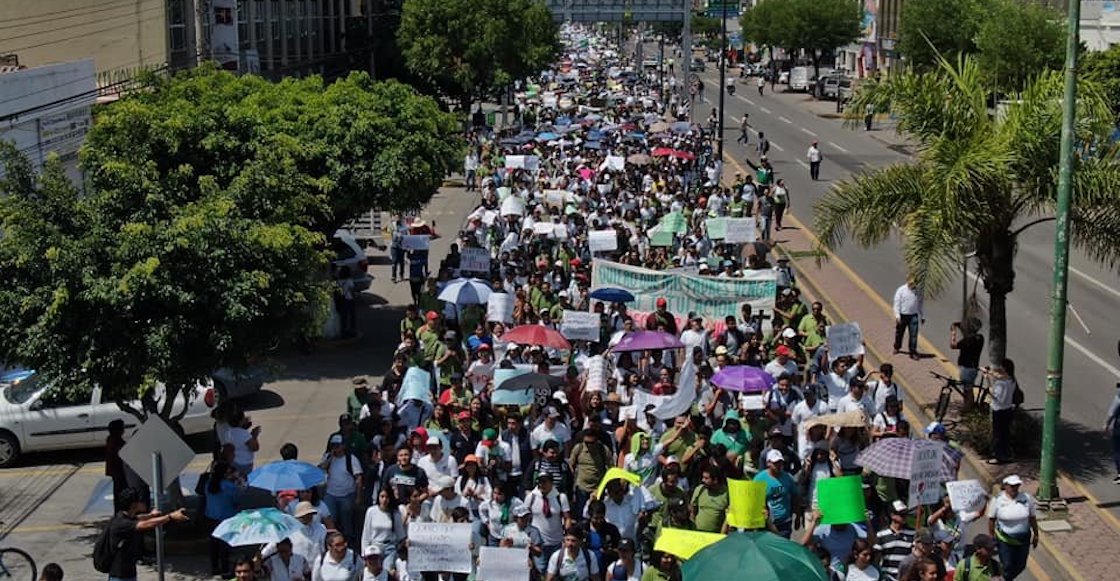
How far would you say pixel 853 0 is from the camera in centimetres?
9006

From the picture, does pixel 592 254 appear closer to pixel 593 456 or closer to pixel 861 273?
pixel 861 273

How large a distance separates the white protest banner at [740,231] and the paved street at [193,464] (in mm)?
5838

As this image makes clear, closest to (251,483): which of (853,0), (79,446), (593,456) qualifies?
(593,456)

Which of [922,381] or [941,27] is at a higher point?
[941,27]

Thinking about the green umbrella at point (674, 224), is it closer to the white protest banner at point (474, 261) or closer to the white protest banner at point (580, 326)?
the white protest banner at point (474, 261)

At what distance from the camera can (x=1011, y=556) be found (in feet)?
45.5

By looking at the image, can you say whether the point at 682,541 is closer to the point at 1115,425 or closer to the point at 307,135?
the point at 1115,425

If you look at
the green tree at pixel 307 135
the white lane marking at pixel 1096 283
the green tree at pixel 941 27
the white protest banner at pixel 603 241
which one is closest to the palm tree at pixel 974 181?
the white protest banner at pixel 603 241

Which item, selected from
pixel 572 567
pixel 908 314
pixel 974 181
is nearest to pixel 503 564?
pixel 572 567

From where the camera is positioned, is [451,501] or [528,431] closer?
[451,501]

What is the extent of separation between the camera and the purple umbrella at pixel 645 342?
1834 centimetres

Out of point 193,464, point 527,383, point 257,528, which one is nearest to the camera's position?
point 257,528

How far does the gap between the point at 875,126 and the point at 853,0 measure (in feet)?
93.3

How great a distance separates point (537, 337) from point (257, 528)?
701 centimetres
